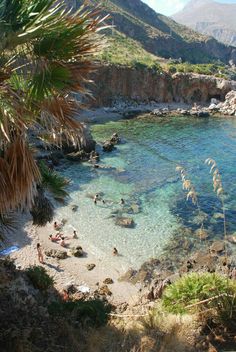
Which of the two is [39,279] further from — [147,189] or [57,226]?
[147,189]

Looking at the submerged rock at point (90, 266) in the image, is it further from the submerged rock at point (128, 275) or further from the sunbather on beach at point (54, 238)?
the sunbather on beach at point (54, 238)

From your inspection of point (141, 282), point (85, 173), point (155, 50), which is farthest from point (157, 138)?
point (155, 50)

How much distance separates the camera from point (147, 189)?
106 feet

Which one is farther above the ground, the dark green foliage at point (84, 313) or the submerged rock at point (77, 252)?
the dark green foliage at point (84, 313)

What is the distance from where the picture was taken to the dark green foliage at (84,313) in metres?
11.2

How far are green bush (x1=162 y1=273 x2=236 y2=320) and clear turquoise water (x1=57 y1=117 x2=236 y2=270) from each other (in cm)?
1087

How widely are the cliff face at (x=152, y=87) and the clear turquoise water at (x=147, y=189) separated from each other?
18.1 m

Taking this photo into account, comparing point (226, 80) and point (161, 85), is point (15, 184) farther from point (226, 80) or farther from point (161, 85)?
point (226, 80)

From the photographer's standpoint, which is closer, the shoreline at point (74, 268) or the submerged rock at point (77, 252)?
the shoreline at point (74, 268)

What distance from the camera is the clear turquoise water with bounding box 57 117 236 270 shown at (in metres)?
24.0

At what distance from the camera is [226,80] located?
258 feet

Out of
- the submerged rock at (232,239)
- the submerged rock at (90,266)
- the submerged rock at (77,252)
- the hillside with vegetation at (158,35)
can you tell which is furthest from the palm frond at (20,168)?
the hillside with vegetation at (158,35)

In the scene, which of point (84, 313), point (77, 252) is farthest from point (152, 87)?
point (84, 313)

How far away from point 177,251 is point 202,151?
25.5 metres
